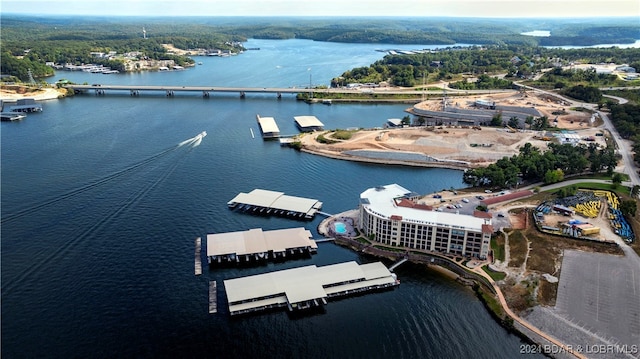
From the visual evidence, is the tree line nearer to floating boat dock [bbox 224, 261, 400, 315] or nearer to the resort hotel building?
the resort hotel building

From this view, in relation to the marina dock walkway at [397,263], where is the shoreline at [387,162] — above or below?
above

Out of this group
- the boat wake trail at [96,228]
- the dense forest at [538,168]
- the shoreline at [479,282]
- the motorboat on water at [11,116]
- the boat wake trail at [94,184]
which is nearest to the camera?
the shoreline at [479,282]

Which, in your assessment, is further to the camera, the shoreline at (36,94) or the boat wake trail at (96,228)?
the shoreline at (36,94)

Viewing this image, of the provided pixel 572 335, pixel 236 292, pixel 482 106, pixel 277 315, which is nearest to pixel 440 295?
pixel 572 335

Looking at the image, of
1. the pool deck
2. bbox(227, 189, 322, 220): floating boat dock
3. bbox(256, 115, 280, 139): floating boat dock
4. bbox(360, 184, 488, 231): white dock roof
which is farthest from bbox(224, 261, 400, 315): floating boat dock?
bbox(256, 115, 280, 139): floating boat dock

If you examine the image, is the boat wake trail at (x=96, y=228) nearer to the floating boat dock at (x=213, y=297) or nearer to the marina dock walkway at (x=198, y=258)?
the marina dock walkway at (x=198, y=258)

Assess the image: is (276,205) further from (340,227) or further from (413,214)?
(413,214)

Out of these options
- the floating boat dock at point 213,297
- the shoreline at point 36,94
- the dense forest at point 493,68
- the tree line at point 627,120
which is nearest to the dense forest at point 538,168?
the tree line at point 627,120
